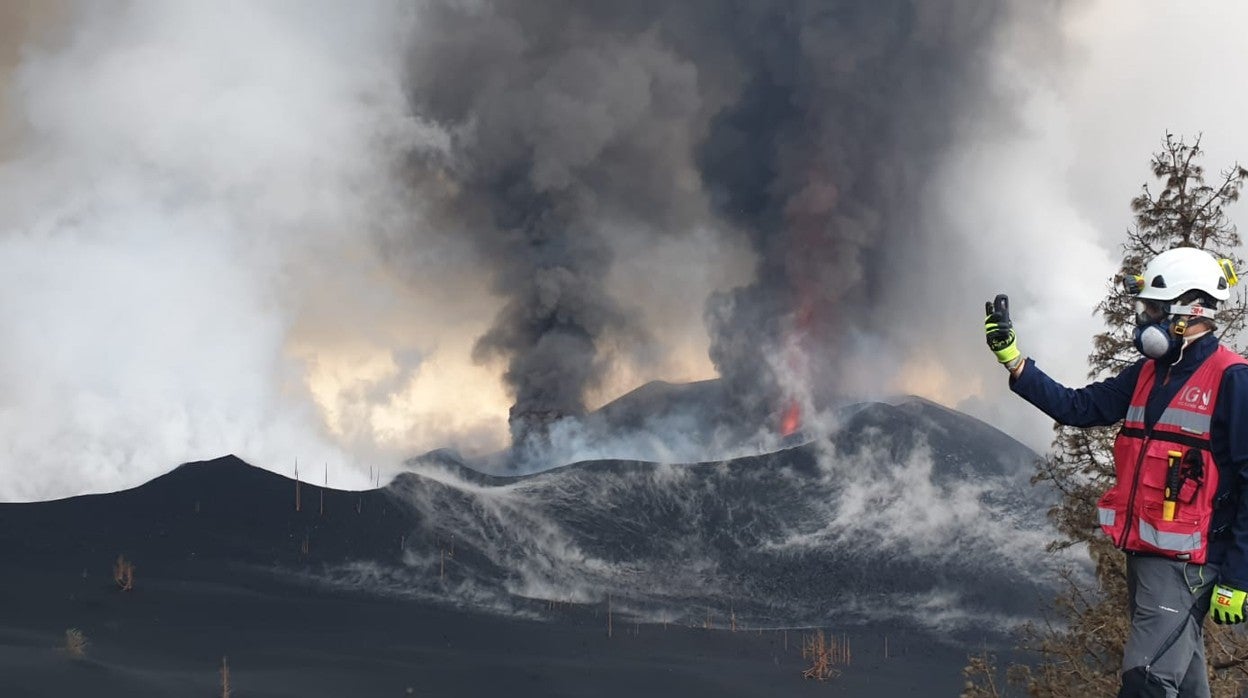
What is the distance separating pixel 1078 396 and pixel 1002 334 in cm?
62

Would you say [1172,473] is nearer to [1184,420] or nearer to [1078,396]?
[1184,420]

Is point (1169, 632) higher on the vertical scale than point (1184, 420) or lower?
lower

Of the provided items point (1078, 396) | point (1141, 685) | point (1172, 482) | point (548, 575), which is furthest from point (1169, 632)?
point (548, 575)

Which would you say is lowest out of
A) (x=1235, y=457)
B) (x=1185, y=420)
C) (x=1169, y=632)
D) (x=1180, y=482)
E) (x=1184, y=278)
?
(x=1169, y=632)

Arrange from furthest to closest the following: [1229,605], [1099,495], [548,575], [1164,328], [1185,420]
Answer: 1. [548,575]
2. [1099,495]
3. [1164,328]
4. [1185,420]
5. [1229,605]

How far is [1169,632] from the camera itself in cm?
492

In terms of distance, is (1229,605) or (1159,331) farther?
(1159,331)

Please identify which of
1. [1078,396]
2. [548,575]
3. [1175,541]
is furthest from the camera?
[548,575]

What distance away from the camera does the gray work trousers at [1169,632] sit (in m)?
4.89

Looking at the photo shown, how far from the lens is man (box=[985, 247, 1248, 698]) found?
4871 millimetres

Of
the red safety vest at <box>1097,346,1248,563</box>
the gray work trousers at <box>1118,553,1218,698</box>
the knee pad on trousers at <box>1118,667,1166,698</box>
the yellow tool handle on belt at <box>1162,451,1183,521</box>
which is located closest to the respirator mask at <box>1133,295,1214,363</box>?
the red safety vest at <box>1097,346,1248,563</box>

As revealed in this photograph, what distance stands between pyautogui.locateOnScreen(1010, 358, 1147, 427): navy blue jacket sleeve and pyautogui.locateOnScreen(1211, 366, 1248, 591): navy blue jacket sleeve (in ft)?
2.03

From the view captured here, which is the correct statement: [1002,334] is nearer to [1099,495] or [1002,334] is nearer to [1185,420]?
[1185,420]

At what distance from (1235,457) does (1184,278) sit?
39.0 inches
